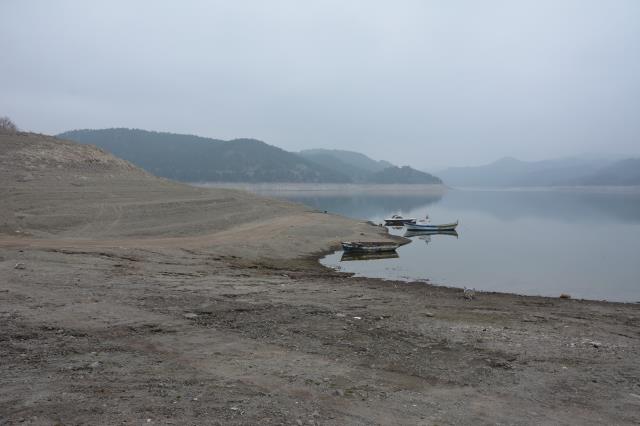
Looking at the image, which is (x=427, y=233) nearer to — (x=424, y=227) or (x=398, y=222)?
(x=424, y=227)

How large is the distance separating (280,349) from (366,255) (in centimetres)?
2173

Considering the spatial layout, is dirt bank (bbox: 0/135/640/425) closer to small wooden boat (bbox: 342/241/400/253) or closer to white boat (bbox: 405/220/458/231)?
small wooden boat (bbox: 342/241/400/253)

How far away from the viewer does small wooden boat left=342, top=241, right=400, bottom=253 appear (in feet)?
97.0

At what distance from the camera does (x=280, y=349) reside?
8.30m

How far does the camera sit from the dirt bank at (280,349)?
5.99 m

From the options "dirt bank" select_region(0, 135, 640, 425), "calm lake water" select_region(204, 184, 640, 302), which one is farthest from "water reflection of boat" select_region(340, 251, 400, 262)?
"dirt bank" select_region(0, 135, 640, 425)

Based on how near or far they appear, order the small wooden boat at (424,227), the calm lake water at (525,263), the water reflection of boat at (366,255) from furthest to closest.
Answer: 1. the small wooden boat at (424,227)
2. the water reflection of boat at (366,255)
3. the calm lake water at (525,263)

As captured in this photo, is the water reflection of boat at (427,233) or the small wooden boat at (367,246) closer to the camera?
the small wooden boat at (367,246)

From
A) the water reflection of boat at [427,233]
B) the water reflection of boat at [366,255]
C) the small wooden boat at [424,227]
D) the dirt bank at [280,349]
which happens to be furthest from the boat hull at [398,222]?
the dirt bank at [280,349]

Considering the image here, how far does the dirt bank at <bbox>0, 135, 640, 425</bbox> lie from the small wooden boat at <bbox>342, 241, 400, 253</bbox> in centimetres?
1059

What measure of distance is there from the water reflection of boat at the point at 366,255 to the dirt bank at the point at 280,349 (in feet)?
31.0

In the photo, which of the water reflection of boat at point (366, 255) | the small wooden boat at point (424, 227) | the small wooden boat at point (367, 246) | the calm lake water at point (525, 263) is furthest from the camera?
the small wooden boat at point (424, 227)

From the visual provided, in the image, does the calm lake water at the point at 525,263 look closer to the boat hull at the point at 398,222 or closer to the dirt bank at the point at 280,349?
the boat hull at the point at 398,222

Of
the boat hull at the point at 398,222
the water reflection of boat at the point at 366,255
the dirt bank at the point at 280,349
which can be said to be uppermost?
the dirt bank at the point at 280,349
